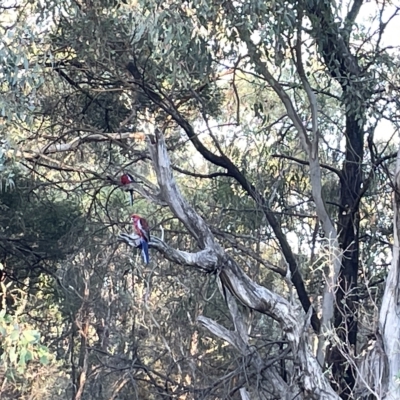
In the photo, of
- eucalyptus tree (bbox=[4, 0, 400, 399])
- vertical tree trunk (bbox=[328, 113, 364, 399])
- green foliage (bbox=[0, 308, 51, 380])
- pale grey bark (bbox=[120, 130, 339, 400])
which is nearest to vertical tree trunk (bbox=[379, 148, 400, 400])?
eucalyptus tree (bbox=[4, 0, 400, 399])

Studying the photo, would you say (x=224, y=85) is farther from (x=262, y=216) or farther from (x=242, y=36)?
(x=242, y=36)

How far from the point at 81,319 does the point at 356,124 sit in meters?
4.44

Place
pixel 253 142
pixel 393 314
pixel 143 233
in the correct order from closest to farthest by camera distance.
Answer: pixel 143 233 < pixel 393 314 < pixel 253 142

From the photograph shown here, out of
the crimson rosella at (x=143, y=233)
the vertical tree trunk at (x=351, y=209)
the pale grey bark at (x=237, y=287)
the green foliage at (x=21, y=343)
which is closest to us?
the green foliage at (x=21, y=343)

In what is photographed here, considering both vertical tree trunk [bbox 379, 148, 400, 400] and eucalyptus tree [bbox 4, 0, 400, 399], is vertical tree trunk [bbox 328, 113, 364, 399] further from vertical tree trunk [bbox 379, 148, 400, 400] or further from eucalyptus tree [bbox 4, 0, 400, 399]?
vertical tree trunk [bbox 379, 148, 400, 400]

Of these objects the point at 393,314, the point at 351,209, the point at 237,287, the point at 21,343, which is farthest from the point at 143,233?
the point at 351,209

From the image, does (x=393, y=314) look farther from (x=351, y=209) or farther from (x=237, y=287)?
(x=351, y=209)

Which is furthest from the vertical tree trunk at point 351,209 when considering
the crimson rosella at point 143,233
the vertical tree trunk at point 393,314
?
the crimson rosella at point 143,233

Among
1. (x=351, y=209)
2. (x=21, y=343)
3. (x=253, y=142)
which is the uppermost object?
(x=253, y=142)

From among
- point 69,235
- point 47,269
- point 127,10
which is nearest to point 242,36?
point 127,10

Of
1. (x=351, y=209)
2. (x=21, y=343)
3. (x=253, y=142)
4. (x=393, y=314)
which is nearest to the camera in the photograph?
(x=21, y=343)

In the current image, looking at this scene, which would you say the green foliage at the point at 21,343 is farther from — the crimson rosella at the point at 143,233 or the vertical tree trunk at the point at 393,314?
the vertical tree trunk at the point at 393,314

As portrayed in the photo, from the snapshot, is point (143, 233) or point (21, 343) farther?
point (143, 233)

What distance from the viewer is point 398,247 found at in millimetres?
5102
